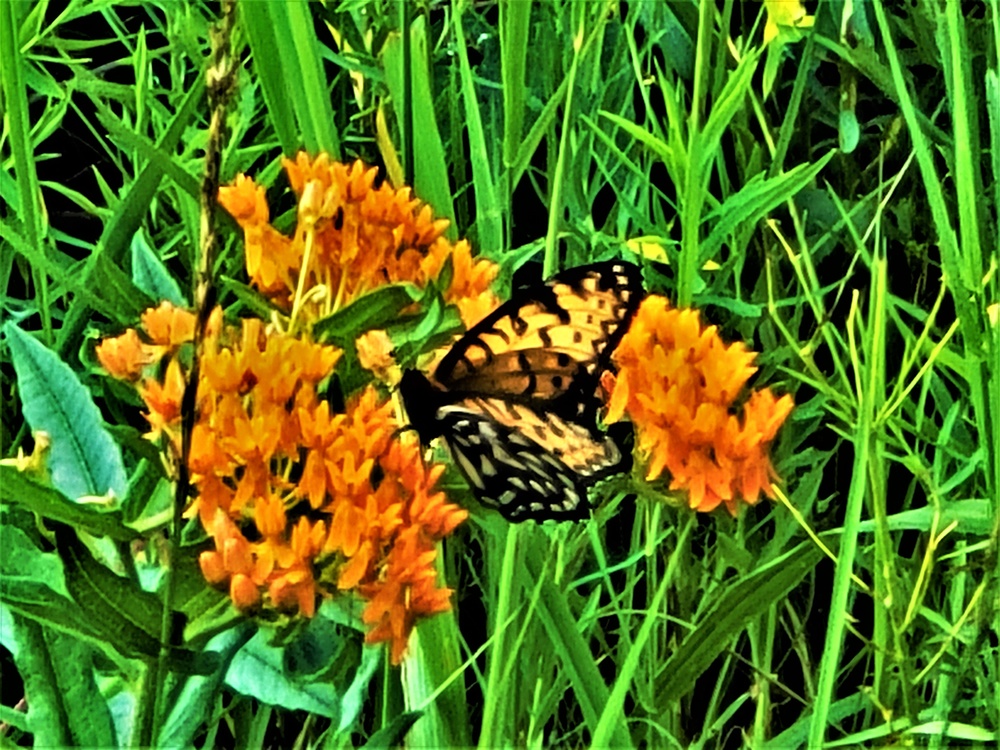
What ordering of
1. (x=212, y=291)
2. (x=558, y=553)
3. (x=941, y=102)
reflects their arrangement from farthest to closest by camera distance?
1. (x=941, y=102)
2. (x=558, y=553)
3. (x=212, y=291)

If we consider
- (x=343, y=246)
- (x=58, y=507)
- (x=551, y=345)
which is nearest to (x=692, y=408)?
(x=551, y=345)

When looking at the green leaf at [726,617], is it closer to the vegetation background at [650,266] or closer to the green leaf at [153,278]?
the vegetation background at [650,266]

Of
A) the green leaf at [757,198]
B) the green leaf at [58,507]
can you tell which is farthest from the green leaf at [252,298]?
the green leaf at [757,198]

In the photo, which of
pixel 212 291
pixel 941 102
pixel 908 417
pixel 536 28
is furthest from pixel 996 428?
pixel 212 291

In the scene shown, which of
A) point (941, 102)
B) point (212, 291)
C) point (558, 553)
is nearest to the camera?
point (212, 291)

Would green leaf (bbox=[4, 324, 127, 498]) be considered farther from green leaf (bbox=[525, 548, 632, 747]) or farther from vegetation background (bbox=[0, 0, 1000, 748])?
green leaf (bbox=[525, 548, 632, 747])

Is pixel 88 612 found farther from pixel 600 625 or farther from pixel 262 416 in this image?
pixel 600 625
